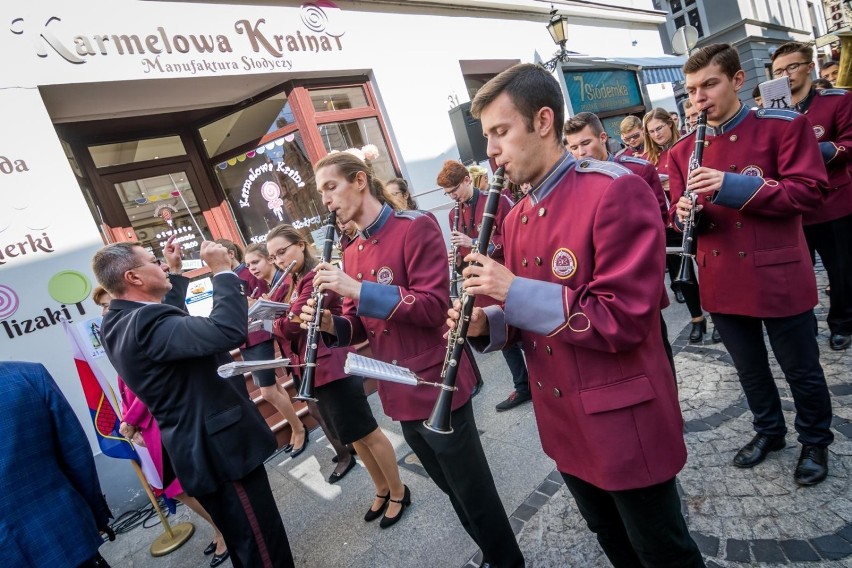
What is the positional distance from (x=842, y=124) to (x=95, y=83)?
6.86 meters

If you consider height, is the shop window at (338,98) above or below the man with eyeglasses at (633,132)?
above

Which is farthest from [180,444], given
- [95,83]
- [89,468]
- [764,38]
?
[764,38]

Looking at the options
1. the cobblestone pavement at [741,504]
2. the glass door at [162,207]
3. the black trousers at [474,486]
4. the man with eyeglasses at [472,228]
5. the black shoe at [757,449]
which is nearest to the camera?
the cobblestone pavement at [741,504]

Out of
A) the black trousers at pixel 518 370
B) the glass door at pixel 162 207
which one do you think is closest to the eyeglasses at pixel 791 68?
the black trousers at pixel 518 370

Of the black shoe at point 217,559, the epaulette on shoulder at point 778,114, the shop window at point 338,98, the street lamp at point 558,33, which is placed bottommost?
the black shoe at point 217,559

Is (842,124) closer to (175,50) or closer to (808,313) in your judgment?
(808,313)

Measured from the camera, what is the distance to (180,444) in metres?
2.24

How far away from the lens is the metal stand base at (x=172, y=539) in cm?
363

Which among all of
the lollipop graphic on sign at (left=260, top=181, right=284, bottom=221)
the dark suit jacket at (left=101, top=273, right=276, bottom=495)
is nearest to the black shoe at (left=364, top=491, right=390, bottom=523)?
the dark suit jacket at (left=101, top=273, right=276, bottom=495)

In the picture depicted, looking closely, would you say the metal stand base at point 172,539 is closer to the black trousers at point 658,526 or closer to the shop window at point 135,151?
the black trousers at point 658,526

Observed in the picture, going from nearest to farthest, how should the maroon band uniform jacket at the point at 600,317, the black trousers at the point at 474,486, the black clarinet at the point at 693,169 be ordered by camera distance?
the maroon band uniform jacket at the point at 600,317
the black trousers at the point at 474,486
the black clarinet at the point at 693,169

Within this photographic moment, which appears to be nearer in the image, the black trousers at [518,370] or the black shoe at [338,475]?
the black shoe at [338,475]

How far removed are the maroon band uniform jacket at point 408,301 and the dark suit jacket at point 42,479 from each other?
1.61 meters

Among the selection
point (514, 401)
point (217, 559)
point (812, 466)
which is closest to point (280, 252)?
point (217, 559)
